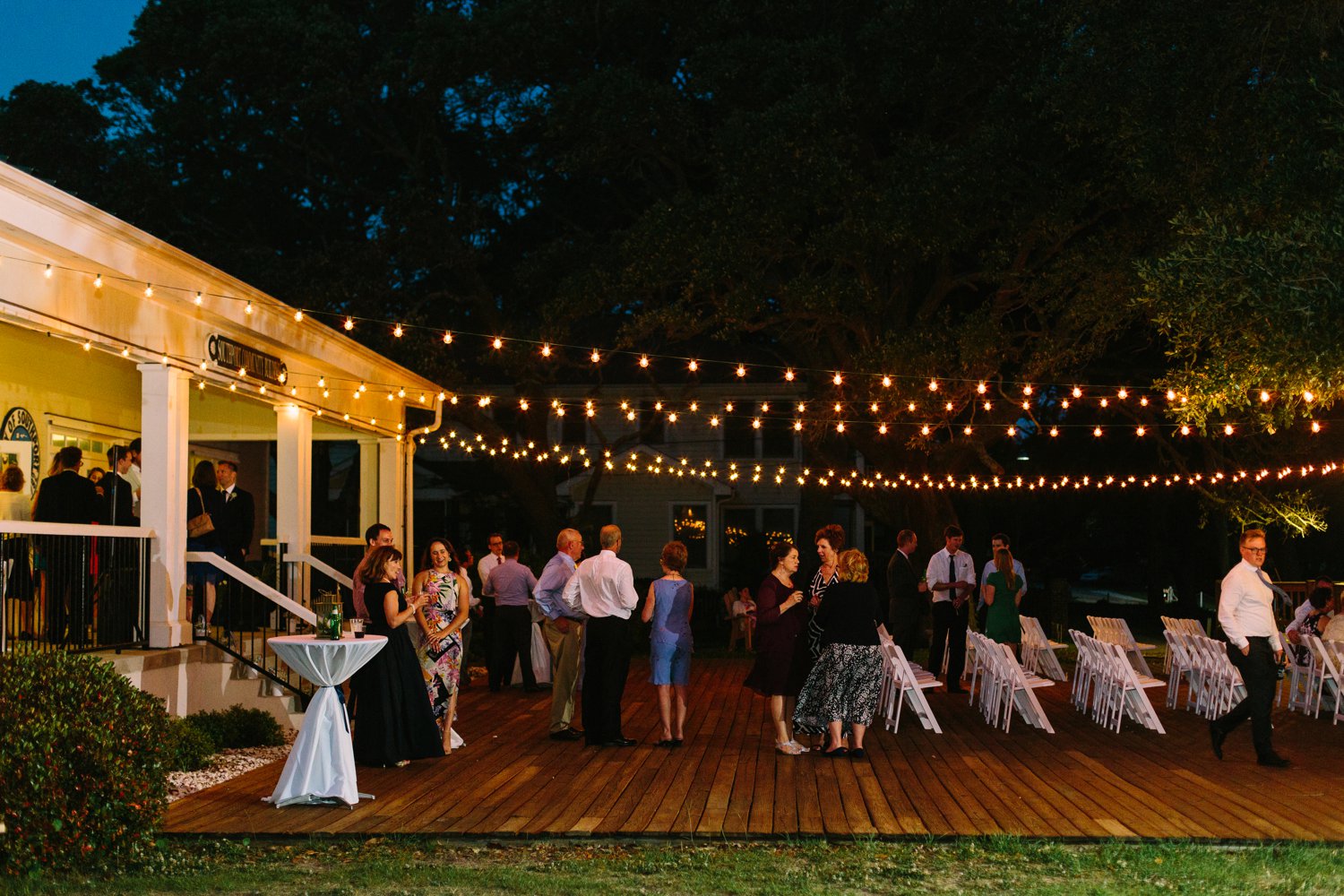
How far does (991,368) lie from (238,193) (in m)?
13.5

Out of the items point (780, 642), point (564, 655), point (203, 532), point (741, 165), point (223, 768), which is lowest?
point (223, 768)

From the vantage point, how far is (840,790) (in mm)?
8430

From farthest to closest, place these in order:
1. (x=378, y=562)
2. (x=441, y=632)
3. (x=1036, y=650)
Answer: (x=1036, y=650), (x=441, y=632), (x=378, y=562)

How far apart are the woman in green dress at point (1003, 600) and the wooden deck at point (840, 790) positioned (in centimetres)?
183

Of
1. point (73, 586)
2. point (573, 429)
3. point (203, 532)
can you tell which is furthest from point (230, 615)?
point (573, 429)

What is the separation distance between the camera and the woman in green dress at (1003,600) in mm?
13641

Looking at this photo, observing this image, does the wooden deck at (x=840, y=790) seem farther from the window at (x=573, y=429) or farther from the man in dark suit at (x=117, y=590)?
the window at (x=573, y=429)

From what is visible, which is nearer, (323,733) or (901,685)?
(323,733)

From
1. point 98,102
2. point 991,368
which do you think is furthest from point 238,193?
point 991,368

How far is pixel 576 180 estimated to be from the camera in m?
24.7

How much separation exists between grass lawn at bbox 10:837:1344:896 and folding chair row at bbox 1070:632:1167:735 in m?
4.65

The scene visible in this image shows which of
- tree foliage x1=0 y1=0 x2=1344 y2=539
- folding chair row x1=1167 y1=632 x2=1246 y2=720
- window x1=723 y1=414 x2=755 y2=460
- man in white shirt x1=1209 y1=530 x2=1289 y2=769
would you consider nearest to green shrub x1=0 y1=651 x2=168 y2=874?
man in white shirt x1=1209 y1=530 x2=1289 y2=769

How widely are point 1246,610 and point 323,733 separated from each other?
592cm

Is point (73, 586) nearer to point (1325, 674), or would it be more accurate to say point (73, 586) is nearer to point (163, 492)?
point (163, 492)
